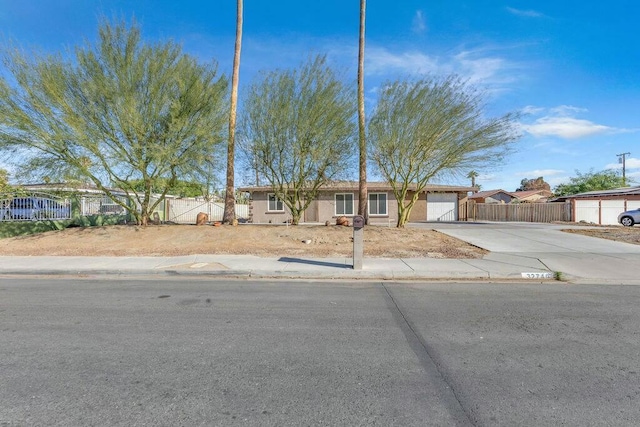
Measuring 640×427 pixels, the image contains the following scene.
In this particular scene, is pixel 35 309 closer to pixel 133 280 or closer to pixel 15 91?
pixel 133 280

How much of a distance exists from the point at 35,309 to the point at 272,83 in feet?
38.8

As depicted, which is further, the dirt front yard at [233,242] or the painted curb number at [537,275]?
the dirt front yard at [233,242]

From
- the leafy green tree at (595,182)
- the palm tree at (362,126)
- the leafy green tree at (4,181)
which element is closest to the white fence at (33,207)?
the leafy green tree at (4,181)

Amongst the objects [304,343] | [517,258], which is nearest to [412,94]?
[517,258]

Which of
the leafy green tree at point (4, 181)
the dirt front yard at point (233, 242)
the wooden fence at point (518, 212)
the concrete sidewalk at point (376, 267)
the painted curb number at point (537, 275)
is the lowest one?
the painted curb number at point (537, 275)

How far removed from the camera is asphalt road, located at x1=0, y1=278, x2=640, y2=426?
274cm

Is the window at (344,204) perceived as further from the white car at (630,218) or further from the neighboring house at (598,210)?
the white car at (630,218)

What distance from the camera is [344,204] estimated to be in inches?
1006

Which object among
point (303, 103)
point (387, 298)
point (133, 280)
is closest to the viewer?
point (387, 298)

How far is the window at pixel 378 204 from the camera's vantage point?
25.1 meters

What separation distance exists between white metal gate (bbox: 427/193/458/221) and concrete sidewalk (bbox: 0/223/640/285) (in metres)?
16.7

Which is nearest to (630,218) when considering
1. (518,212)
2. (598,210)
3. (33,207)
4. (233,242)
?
(598,210)

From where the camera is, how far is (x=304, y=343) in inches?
163

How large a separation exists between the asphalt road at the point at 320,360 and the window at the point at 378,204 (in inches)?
737
